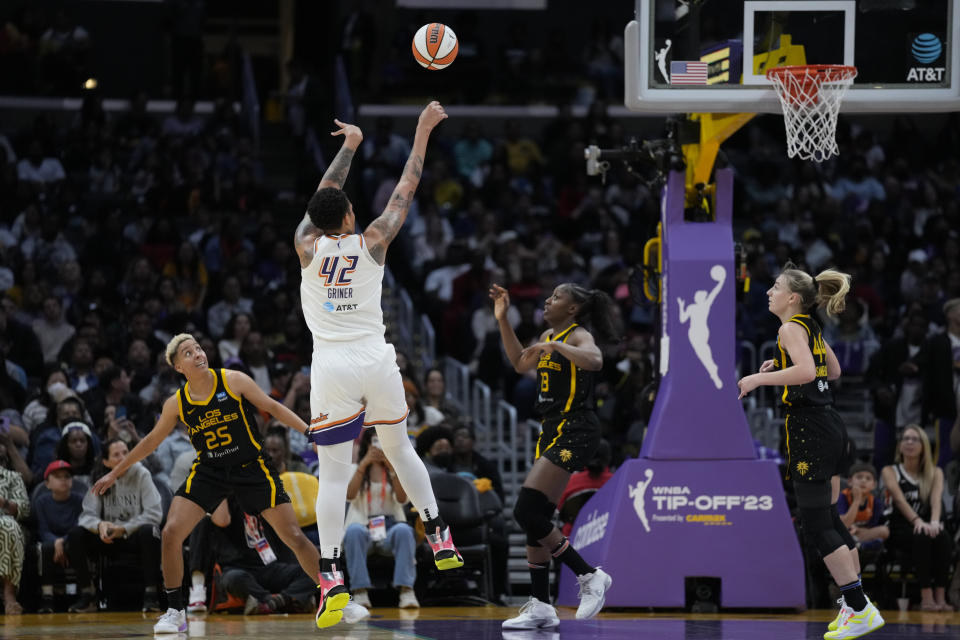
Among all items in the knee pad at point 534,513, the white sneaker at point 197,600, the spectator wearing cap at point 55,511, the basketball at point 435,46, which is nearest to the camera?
the basketball at point 435,46

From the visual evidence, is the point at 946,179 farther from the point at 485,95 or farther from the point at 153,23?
the point at 153,23

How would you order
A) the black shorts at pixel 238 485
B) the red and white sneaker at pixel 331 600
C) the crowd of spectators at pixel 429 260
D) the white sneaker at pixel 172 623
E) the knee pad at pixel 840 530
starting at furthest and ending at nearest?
1. the crowd of spectators at pixel 429 260
2. the black shorts at pixel 238 485
3. the white sneaker at pixel 172 623
4. the knee pad at pixel 840 530
5. the red and white sneaker at pixel 331 600

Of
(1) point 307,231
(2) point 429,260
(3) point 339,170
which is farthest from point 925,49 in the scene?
(2) point 429,260

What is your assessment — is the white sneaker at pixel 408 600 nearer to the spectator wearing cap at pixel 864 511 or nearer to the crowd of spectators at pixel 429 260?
the crowd of spectators at pixel 429 260

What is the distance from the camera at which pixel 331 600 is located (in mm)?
7910

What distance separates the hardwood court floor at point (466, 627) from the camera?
8469 mm

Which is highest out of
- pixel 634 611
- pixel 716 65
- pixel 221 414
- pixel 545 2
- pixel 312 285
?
pixel 545 2

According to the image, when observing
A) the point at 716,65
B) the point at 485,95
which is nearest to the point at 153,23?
the point at 485,95

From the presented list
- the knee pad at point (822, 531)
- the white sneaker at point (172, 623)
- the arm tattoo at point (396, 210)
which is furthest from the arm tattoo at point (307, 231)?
the knee pad at point (822, 531)

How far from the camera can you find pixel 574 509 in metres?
12.5

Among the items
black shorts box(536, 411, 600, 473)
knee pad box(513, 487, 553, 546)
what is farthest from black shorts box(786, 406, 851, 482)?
knee pad box(513, 487, 553, 546)

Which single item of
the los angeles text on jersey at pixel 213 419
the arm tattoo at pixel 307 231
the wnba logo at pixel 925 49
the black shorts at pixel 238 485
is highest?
the wnba logo at pixel 925 49

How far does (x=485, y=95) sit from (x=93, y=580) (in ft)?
39.2

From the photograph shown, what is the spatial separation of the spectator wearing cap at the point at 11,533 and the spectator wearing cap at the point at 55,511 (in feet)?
0.54
